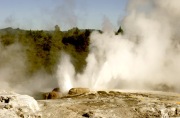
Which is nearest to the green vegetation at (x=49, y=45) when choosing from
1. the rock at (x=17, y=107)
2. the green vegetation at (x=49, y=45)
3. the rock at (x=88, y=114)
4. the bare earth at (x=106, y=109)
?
the green vegetation at (x=49, y=45)

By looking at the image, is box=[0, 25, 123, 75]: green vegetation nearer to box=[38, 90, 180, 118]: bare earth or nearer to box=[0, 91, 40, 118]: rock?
box=[38, 90, 180, 118]: bare earth

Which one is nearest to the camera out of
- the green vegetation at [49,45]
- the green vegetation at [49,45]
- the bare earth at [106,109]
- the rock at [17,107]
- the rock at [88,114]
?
the rock at [17,107]

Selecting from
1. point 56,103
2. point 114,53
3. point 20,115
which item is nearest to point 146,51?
point 114,53

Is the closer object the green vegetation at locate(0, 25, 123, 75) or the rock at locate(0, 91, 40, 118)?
the rock at locate(0, 91, 40, 118)

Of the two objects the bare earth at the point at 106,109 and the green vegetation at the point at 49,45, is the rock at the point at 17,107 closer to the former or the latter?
the bare earth at the point at 106,109

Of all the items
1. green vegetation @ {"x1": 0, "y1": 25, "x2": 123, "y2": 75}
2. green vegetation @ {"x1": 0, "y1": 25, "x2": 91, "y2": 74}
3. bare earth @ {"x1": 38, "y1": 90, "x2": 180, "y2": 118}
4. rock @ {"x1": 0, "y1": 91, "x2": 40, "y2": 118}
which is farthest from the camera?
green vegetation @ {"x1": 0, "y1": 25, "x2": 91, "y2": 74}

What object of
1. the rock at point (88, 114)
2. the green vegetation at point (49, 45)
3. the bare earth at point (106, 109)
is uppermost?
the green vegetation at point (49, 45)

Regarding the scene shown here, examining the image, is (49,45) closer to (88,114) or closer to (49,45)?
(49,45)

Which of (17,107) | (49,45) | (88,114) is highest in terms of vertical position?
(49,45)

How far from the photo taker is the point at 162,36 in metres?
41.7

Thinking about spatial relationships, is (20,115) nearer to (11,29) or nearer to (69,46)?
(69,46)

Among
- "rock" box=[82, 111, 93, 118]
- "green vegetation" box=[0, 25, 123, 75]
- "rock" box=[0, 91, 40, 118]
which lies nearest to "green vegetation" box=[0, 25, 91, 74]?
"green vegetation" box=[0, 25, 123, 75]

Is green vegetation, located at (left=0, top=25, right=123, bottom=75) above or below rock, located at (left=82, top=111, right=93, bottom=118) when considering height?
above

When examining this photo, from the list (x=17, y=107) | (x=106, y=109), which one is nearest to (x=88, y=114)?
(x=106, y=109)
